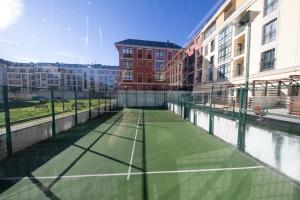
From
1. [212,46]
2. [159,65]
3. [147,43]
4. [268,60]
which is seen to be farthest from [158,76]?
[268,60]

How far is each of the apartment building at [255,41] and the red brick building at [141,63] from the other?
1309 centimetres

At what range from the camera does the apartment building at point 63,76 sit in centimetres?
6915

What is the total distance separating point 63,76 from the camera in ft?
247

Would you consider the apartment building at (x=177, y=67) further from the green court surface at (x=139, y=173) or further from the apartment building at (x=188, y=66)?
the green court surface at (x=139, y=173)

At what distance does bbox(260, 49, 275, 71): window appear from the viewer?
15.4 meters

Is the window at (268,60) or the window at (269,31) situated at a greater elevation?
the window at (269,31)

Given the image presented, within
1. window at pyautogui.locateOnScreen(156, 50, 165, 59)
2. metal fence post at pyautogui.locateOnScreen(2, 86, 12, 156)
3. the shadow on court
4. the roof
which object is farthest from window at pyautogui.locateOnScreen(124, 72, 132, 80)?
metal fence post at pyautogui.locateOnScreen(2, 86, 12, 156)

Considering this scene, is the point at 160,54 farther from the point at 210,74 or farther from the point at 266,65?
the point at 266,65

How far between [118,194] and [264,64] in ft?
59.7

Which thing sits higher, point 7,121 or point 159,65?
point 159,65

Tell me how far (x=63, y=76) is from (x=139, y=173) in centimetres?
8102

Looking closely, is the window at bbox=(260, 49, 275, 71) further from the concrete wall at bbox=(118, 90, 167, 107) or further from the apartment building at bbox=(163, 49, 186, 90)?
the apartment building at bbox=(163, 49, 186, 90)

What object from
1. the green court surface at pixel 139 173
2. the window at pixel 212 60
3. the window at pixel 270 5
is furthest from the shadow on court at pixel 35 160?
the window at pixel 212 60

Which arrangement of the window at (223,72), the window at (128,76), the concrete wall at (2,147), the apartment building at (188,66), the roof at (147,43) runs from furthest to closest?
the roof at (147,43), the window at (128,76), the apartment building at (188,66), the window at (223,72), the concrete wall at (2,147)
